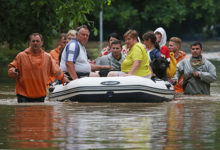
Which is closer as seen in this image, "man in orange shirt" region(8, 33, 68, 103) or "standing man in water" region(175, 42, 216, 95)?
"man in orange shirt" region(8, 33, 68, 103)

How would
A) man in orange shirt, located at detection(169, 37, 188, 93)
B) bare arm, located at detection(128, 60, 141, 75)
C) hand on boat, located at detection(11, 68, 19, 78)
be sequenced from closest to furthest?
1. hand on boat, located at detection(11, 68, 19, 78)
2. bare arm, located at detection(128, 60, 141, 75)
3. man in orange shirt, located at detection(169, 37, 188, 93)

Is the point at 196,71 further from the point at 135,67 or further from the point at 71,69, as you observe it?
the point at 71,69

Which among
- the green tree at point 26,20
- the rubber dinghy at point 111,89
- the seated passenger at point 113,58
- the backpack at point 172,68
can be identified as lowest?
the rubber dinghy at point 111,89

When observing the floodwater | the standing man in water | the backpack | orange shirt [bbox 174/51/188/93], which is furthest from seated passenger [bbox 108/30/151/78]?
orange shirt [bbox 174/51/188/93]

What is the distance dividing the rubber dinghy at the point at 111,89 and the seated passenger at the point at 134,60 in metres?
0.27

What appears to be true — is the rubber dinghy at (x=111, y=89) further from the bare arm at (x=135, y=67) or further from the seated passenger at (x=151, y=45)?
the seated passenger at (x=151, y=45)

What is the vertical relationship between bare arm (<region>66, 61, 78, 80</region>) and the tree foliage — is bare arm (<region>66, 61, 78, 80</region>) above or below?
Answer: below

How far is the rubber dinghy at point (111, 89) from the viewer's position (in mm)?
15148

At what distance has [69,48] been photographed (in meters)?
15.3

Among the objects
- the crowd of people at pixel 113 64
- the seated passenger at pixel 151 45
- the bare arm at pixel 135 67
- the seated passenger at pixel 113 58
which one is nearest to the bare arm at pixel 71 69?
the crowd of people at pixel 113 64

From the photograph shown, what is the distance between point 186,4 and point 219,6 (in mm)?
3719

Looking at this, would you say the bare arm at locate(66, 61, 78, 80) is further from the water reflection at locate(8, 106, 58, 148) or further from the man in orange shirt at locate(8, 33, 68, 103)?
the water reflection at locate(8, 106, 58, 148)

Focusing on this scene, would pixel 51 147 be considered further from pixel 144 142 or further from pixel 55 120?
pixel 55 120

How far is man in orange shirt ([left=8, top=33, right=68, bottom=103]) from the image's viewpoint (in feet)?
46.6
